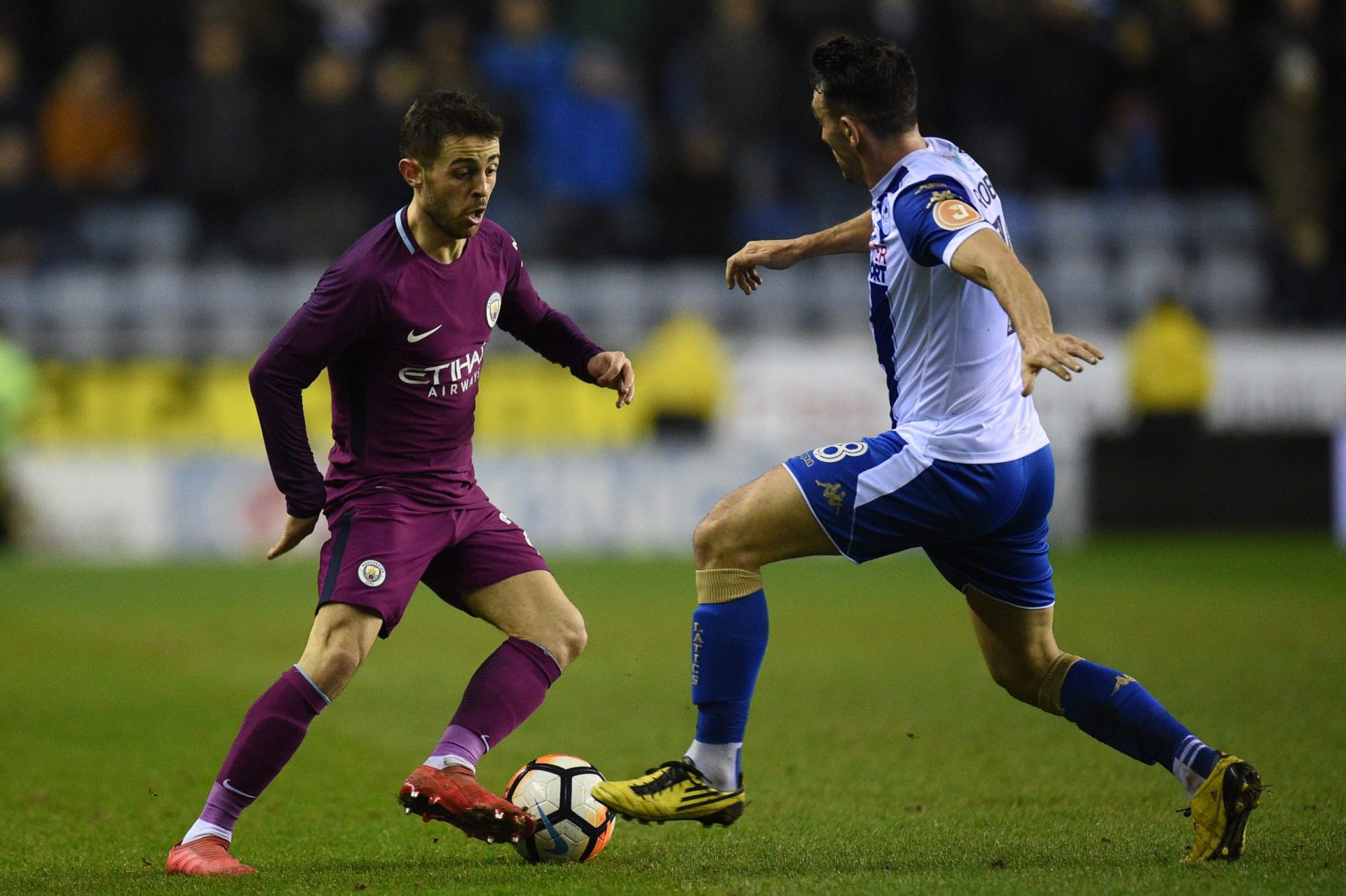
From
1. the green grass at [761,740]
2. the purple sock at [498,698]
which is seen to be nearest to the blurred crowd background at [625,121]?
the green grass at [761,740]

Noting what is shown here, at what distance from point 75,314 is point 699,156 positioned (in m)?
5.86

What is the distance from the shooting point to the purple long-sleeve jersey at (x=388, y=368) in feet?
15.0

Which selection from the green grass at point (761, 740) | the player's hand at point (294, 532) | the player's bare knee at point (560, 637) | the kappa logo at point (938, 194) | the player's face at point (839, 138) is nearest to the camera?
the kappa logo at point (938, 194)

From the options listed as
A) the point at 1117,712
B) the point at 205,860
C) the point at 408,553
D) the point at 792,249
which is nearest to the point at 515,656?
the point at 408,553

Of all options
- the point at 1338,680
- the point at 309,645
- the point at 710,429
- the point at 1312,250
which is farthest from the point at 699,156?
the point at 309,645

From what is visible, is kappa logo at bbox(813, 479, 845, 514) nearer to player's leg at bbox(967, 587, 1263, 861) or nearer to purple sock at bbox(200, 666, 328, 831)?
player's leg at bbox(967, 587, 1263, 861)

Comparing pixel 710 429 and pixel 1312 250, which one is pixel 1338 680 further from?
pixel 1312 250

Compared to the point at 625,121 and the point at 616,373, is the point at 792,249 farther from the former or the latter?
the point at 625,121

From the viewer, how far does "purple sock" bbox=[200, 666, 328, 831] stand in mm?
4441

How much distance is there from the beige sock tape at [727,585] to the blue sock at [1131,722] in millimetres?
936

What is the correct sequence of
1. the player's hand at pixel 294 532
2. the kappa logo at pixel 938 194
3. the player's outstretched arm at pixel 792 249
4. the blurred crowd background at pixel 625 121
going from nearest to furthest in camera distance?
the kappa logo at pixel 938 194, the player's hand at pixel 294 532, the player's outstretched arm at pixel 792 249, the blurred crowd background at pixel 625 121

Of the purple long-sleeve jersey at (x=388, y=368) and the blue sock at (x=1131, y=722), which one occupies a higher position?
the purple long-sleeve jersey at (x=388, y=368)

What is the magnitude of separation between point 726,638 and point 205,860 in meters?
1.44

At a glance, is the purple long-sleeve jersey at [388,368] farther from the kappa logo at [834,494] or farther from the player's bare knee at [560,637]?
the kappa logo at [834,494]
